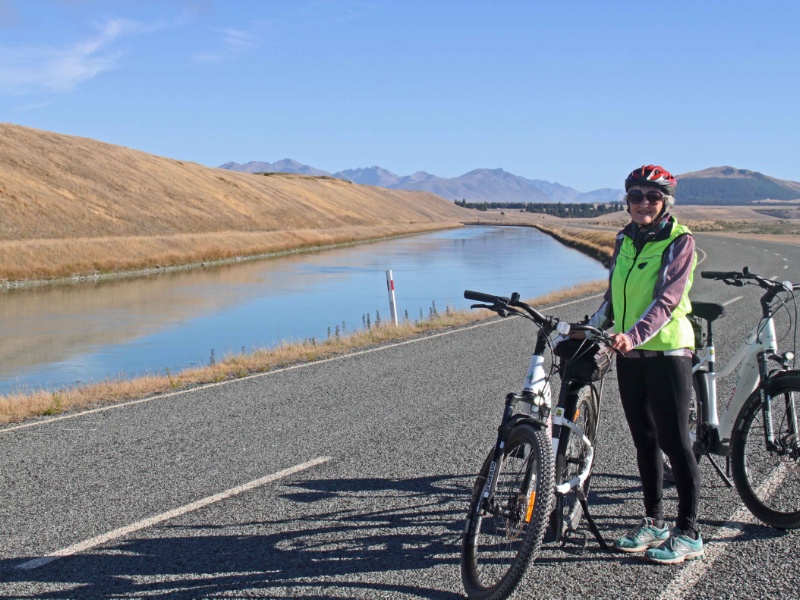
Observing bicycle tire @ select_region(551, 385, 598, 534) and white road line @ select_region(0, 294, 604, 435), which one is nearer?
bicycle tire @ select_region(551, 385, 598, 534)

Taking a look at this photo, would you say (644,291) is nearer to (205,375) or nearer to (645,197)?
(645,197)

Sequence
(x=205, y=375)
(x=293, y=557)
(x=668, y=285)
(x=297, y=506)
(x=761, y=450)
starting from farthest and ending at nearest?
(x=205, y=375), (x=297, y=506), (x=761, y=450), (x=293, y=557), (x=668, y=285)

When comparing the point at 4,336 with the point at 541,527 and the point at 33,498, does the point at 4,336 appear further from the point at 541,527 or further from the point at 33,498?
the point at 541,527

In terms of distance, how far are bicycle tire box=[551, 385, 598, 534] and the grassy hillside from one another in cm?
3537

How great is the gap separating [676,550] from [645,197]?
1828mm

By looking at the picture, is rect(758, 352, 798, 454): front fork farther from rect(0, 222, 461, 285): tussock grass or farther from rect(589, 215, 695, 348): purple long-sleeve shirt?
rect(0, 222, 461, 285): tussock grass

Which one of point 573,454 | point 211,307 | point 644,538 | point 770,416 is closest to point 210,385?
point 573,454

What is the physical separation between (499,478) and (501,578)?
444 millimetres

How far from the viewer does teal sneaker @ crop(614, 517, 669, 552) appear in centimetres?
429

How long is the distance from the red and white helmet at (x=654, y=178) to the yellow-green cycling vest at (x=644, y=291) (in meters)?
0.19

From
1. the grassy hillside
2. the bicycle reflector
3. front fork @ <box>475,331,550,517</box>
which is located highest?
the grassy hillside

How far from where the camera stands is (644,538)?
4.29m

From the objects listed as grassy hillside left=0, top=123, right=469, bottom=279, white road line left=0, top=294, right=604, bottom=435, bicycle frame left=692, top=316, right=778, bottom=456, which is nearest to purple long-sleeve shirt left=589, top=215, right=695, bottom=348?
bicycle frame left=692, top=316, right=778, bottom=456

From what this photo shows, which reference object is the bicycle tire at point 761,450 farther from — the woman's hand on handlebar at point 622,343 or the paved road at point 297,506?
the woman's hand on handlebar at point 622,343
